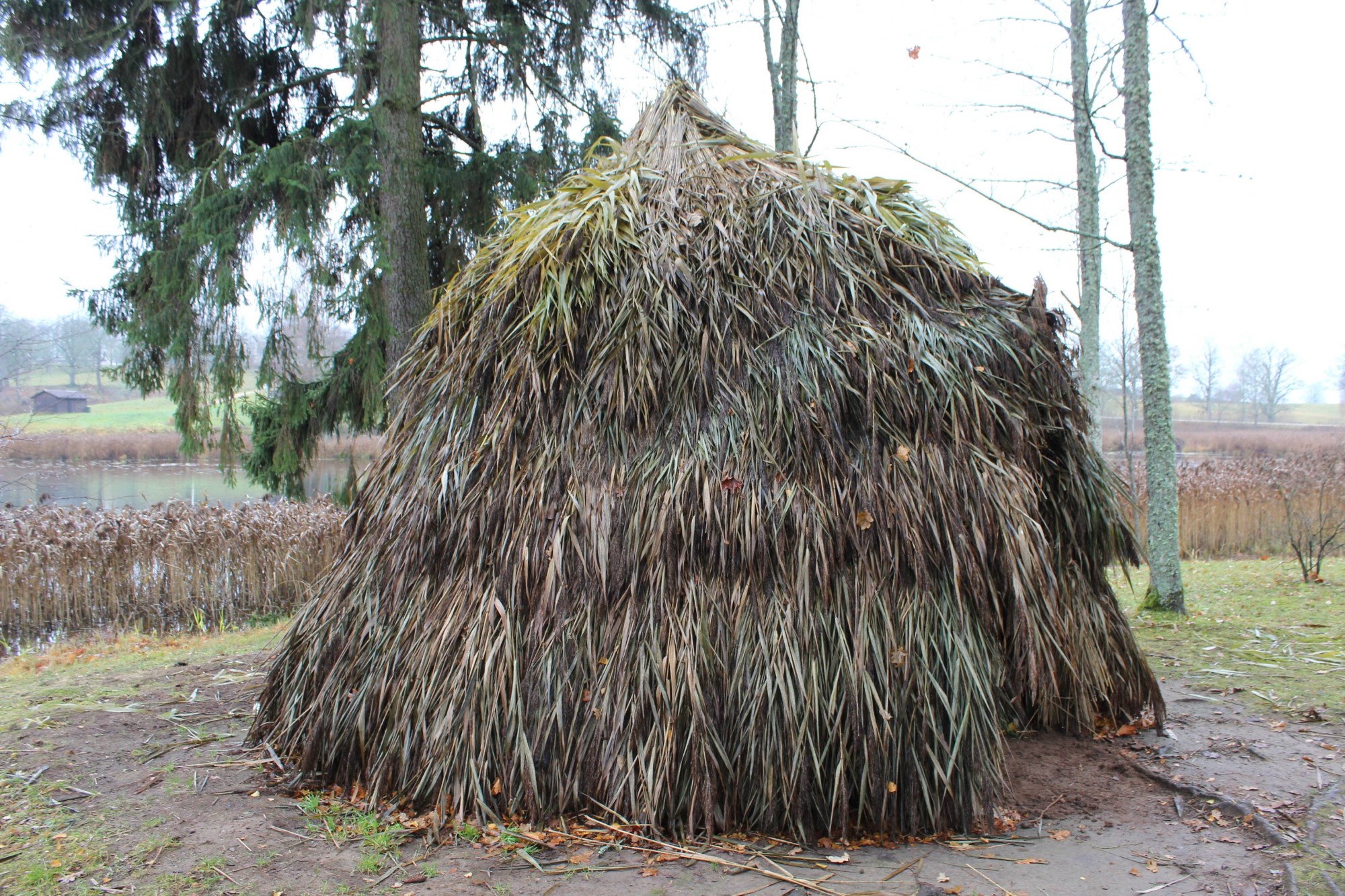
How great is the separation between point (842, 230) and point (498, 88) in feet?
20.9

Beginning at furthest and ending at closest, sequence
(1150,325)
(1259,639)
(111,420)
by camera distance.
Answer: (111,420) → (1150,325) → (1259,639)

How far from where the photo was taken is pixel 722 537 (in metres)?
3.40

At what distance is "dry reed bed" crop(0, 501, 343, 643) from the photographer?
9.40 metres

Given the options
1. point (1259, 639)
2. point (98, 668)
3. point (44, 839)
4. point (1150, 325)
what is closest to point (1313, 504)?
point (1259, 639)

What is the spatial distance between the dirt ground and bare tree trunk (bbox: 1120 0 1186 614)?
8.93 ft

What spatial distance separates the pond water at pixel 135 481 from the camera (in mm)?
21562

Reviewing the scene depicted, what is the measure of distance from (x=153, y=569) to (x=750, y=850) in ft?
31.2

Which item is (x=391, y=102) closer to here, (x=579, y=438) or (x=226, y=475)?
(x=226, y=475)

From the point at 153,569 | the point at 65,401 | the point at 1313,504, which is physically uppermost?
the point at 65,401

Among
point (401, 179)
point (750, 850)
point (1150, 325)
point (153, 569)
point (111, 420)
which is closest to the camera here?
point (750, 850)

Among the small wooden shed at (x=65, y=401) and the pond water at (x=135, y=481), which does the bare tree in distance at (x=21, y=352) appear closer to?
the pond water at (x=135, y=481)

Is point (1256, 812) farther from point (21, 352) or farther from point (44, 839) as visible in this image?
point (21, 352)

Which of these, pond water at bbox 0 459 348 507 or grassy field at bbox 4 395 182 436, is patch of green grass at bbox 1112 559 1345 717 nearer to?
pond water at bbox 0 459 348 507

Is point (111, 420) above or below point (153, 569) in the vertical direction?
above
